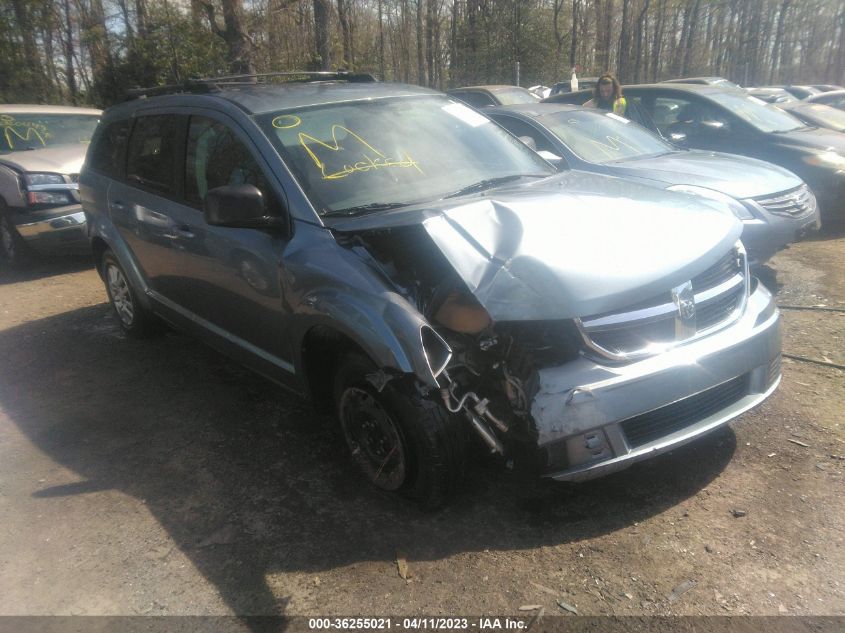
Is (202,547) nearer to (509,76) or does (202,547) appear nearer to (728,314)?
(728,314)

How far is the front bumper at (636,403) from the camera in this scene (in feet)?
8.50

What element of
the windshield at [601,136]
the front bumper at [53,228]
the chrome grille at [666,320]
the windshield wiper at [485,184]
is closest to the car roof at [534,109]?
the windshield at [601,136]

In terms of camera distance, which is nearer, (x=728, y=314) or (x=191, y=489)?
(x=728, y=314)

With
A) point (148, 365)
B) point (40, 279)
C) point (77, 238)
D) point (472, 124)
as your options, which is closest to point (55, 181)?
point (77, 238)

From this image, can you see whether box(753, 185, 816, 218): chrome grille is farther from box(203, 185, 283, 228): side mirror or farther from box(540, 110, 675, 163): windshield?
box(203, 185, 283, 228): side mirror

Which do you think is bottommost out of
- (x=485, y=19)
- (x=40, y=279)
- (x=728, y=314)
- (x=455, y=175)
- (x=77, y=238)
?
(x=40, y=279)

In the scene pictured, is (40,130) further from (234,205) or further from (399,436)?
(399,436)

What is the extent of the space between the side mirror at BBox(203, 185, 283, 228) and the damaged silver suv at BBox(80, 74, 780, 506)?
10mm

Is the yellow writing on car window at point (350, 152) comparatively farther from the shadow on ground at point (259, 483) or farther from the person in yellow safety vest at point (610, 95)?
the person in yellow safety vest at point (610, 95)

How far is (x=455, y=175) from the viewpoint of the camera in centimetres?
371

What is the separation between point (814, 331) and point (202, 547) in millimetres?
4317

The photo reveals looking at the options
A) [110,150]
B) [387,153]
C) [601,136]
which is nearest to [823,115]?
[601,136]

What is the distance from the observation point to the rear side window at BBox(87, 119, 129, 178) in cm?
496

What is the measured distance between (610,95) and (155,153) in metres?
5.88
